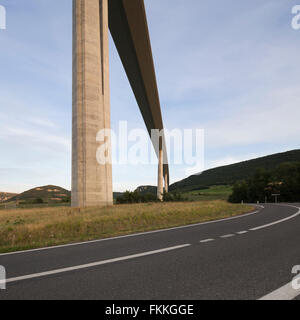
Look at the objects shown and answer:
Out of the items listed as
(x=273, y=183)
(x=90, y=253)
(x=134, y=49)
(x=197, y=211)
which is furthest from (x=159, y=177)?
(x=90, y=253)

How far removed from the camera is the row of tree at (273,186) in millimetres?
67000

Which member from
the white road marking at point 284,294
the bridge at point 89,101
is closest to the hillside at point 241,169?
the bridge at point 89,101

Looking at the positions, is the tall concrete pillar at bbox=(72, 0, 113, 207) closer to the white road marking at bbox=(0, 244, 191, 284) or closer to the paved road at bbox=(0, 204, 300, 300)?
the paved road at bbox=(0, 204, 300, 300)

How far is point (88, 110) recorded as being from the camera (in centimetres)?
2038

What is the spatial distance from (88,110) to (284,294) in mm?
19033

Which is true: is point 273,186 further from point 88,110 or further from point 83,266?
point 83,266

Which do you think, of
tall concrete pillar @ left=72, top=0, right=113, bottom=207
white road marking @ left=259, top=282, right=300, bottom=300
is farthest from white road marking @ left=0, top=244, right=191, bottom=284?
tall concrete pillar @ left=72, top=0, right=113, bottom=207

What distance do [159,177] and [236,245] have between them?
51.2 m

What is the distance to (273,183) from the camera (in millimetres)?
72312

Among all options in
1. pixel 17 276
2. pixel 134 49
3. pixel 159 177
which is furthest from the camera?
pixel 159 177

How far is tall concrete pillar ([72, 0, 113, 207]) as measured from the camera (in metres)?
20.0

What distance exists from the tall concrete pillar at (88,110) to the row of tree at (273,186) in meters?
55.6

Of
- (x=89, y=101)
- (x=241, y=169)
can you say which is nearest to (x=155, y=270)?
(x=89, y=101)
